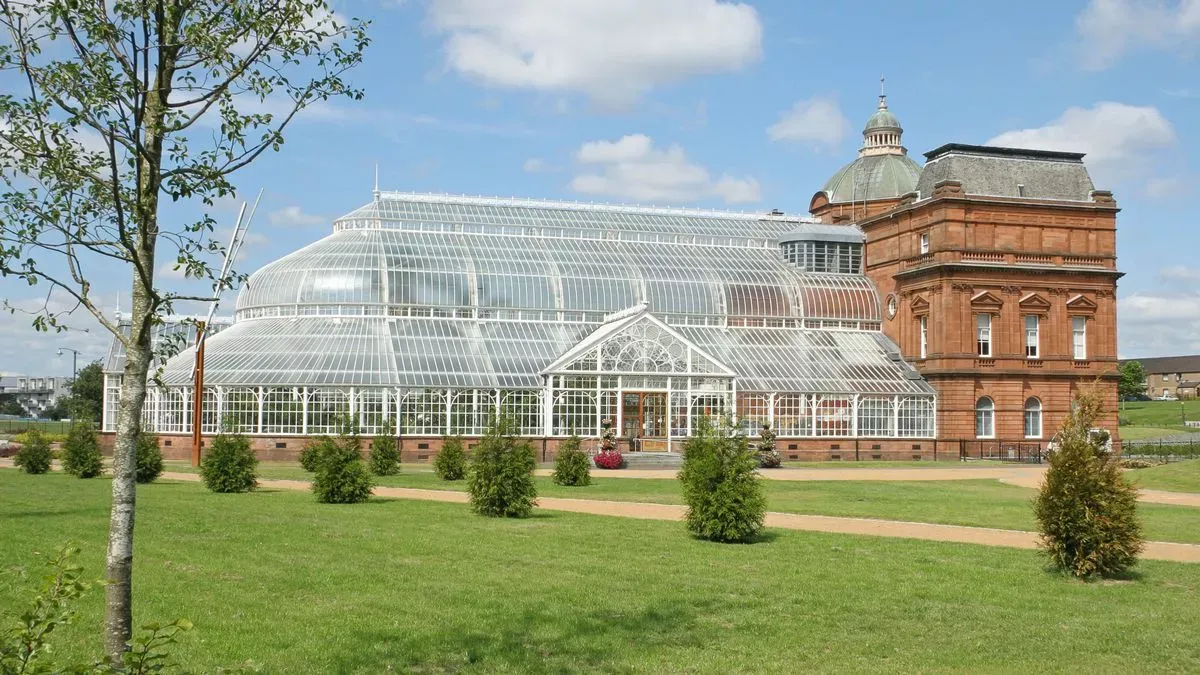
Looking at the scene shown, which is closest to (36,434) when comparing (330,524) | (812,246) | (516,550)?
(330,524)

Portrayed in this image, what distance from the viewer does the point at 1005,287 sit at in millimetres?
62156

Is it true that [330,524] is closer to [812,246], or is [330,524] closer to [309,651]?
[309,651]

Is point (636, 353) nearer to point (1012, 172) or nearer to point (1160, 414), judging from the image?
point (1012, 172)

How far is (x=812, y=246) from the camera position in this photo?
68.2 meters

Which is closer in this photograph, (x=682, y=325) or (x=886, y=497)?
(x=886, y=497)

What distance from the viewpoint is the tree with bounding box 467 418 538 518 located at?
25609mm


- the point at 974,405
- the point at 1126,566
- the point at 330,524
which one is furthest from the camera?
the point at 974,405

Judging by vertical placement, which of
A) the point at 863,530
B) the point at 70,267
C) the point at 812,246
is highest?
the point at 812,246

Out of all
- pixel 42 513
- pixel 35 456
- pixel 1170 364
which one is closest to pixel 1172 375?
pixel 1170 364

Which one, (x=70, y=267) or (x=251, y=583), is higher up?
(x=70, y=267)

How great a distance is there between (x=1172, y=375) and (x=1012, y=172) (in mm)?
142604

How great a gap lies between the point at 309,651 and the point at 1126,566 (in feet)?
42.0

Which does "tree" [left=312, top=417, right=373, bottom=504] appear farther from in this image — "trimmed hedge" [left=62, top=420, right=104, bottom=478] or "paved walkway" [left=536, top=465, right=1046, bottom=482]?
"paved walkway" [left=536, top=465, right=1046, bottom=482]

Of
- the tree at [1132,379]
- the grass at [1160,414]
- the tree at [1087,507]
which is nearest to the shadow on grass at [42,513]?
the tree at [1087,507]
